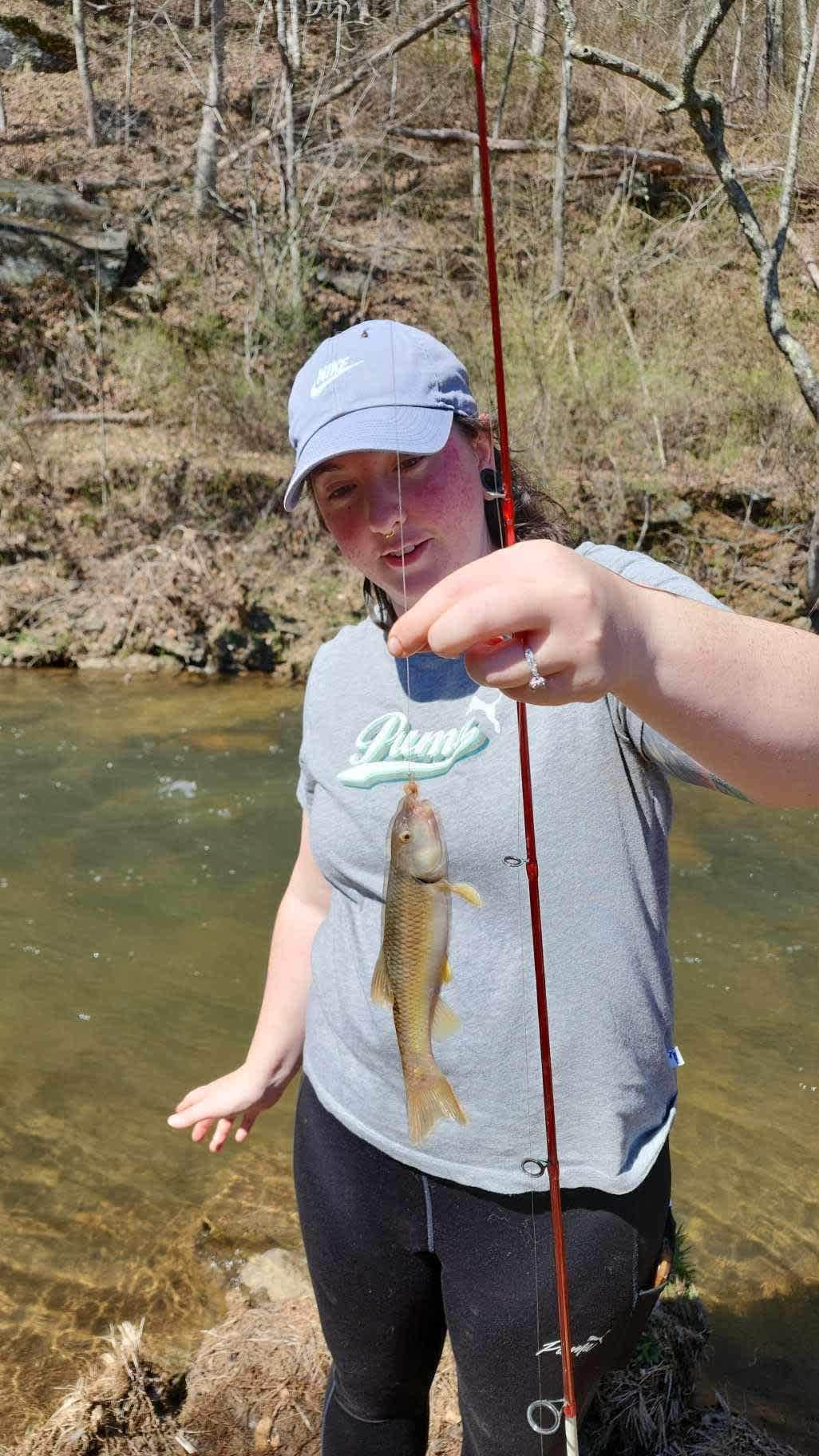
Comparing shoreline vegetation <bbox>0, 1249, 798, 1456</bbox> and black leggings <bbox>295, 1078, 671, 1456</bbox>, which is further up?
black leggings <bbox>295, 1078, 671, 1456</bbox>

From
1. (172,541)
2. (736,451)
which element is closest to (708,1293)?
(172,541)

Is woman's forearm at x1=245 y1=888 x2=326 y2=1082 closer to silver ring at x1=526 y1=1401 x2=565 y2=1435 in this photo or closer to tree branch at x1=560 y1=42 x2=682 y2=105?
silver ring at x1=526 y1=1401 x2=565 y2=1435

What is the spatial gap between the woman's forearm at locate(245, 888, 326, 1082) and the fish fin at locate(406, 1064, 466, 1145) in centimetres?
74

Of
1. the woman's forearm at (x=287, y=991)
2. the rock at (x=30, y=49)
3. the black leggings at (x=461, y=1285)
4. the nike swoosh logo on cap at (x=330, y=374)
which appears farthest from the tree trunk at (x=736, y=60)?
the black leggings at (x=461, y=1285)

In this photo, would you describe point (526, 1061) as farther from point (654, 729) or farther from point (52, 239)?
point (52, 239)

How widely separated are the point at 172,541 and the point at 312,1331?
1245cm

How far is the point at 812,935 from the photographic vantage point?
676 centimetres

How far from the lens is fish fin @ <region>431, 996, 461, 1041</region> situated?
5.41ft

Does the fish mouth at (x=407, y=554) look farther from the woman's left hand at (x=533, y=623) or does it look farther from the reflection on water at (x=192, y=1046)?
the reflection on water at (x=192, y=1046)

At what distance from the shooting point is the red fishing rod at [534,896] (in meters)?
1.59

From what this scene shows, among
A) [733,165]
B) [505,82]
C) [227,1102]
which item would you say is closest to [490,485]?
[227,1102]

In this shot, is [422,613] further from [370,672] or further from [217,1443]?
[217,1443]

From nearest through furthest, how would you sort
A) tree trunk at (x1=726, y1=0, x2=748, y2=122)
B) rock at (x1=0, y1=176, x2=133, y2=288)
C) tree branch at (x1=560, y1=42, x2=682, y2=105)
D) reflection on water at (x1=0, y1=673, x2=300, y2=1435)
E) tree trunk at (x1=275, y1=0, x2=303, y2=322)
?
1. reflection on water at (x1=0, y1=673, x2=300, y2=1435)
2. tree branch at (x1=560, y1=42, x2=682, y2=105)
3. tree trunk at (x1=275, y1=0, x2=303, y2=322)
4. rock at (x1=0, y1=176, x2=133, y2=288)
5. tree trunk at (x1=726, y1=0, x2=748, y2=122)

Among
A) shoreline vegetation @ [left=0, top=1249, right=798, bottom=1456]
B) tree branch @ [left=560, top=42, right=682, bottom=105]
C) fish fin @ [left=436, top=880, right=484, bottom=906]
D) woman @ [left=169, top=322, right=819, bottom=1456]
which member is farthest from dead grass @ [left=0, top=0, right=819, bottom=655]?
fish fin @ [left=436, top=880, right=484, bottom=906]
